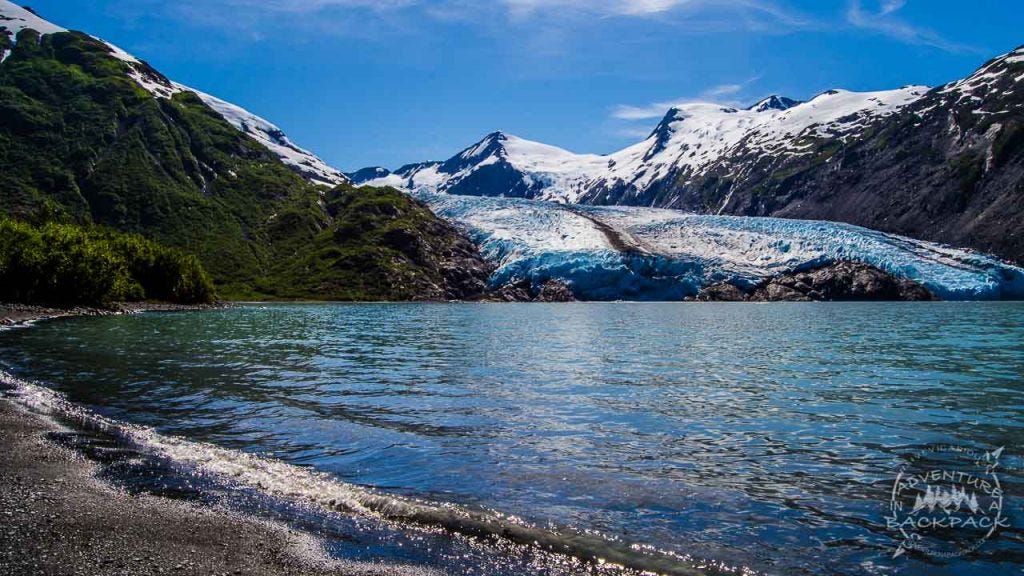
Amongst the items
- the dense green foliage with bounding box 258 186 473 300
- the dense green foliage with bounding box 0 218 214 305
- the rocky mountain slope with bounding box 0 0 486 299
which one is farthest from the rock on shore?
the dense green foliage with bounding box 0 218 214 305

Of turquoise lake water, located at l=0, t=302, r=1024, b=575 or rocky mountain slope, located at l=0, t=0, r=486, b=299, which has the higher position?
rocky mountain slope, located at l=0, t=0, r=486, b=299

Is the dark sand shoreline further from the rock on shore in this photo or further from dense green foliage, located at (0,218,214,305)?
the rock on shore

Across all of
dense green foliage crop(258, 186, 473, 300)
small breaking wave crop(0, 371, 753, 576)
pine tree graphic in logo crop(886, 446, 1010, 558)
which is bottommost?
small breaking wave crop(0, 371, 753, 576)

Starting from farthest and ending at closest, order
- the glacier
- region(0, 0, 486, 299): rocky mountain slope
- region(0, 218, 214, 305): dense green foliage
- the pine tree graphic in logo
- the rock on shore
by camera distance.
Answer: region(0, 0, 486, 299): rocky mountain slope < the rock on shore < the glacier < region(0, 218, 214, 305): dense green foliage < the pine tree graphic in logo

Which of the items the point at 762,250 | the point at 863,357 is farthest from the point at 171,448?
the point at 762,250

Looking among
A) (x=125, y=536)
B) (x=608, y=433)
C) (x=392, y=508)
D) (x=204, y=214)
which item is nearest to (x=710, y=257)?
(x=204, y=214)

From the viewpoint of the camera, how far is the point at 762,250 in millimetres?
155250

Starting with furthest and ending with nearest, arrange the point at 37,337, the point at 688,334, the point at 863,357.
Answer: the point at 688,334
the point at 37,337
the point at 863,357

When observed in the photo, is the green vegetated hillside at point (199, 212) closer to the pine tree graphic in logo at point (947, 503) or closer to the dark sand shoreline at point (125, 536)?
the dark sand shoreline at point (125, 536)

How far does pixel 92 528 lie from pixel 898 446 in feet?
55.6

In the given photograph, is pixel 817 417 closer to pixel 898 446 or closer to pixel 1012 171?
pixel 898 446

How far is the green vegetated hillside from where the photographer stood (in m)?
158

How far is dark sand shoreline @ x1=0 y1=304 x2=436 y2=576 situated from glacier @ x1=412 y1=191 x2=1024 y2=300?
146 metres

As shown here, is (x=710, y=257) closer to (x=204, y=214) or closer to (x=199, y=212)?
(x=204, y=214)
